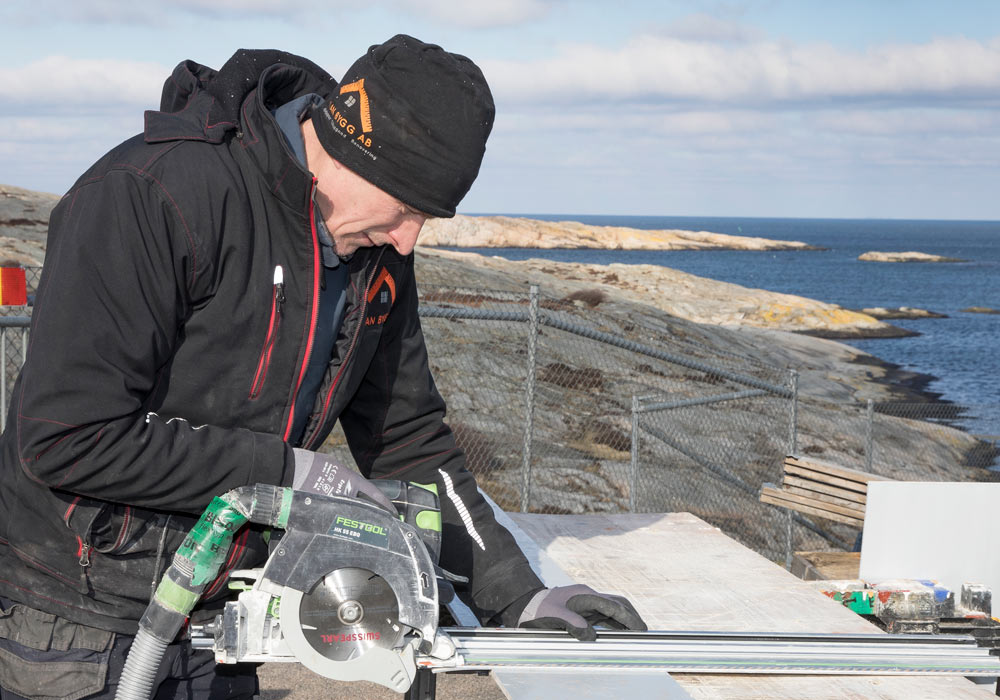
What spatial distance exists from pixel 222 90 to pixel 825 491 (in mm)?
4483

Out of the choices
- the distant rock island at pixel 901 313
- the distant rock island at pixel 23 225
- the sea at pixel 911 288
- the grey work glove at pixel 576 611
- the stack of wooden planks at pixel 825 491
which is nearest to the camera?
the grey work glove at pixel 576 611

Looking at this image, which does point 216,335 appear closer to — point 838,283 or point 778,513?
point 778,513

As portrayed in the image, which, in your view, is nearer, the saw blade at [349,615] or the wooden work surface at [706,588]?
the saw blade at [349,615]

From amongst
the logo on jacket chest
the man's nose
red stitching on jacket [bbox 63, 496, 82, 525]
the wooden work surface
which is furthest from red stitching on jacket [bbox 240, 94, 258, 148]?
the wooden work surface

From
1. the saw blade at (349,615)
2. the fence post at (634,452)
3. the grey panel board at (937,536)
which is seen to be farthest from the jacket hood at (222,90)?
the fence post at (634,452)

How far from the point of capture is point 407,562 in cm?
178

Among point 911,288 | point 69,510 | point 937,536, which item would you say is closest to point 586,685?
point 69,510

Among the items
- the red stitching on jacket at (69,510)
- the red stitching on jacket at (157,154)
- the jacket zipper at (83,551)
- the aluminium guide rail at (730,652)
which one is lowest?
the aluminium guide rail at (730,652)

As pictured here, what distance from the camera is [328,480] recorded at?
6.05ft

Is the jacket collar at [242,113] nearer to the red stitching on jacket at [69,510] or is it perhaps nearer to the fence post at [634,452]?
the red stitching on jacket at [69,510]

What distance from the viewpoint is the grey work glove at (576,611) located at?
2236mm

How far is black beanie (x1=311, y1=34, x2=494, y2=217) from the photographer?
184cm

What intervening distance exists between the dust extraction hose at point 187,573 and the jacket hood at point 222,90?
72 centimetres

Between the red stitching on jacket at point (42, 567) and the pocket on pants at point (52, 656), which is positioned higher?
the red stitching on jacket at point (42, 567)
